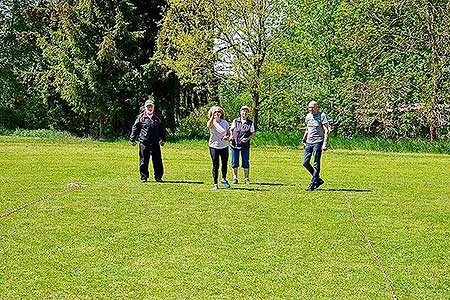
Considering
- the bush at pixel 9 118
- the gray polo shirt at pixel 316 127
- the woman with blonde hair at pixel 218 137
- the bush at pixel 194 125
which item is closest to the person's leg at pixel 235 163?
the woman with blonde hair at pixel 218 137

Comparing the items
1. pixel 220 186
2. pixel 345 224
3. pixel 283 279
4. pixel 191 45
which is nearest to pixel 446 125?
pixel 191 45

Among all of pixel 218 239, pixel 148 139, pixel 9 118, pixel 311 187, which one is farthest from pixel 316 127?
pixel 9 118

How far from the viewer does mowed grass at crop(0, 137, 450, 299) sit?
689cm

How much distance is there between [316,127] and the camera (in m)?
14.8

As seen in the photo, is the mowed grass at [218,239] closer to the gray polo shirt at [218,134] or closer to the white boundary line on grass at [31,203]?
the white boundary line on grass at [31,203]

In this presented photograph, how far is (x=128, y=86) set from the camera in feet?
125

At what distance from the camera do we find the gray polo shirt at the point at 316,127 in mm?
14758

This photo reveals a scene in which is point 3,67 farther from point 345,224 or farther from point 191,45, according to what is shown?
point 345,224

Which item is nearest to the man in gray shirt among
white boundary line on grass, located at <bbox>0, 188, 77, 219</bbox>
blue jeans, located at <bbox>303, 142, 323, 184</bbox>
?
blue jeans, located at <bbox>303, 142, 323, 184</bbox>

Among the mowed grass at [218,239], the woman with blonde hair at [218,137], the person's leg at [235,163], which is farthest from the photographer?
the person's leg at [235,163]

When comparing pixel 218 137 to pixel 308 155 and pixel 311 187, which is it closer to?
pixel 308 155

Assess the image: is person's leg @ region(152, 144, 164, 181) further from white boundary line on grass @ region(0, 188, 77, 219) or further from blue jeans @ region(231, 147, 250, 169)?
white boundary line on grass @ region(0, 188, 77, 219)

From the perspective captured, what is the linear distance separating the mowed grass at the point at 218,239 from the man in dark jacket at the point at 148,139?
0.46m

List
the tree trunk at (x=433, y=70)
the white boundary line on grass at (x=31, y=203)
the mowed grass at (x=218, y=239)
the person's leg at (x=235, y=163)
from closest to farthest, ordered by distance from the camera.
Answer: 1. the mowed grass at (x=218, y=239)
2. the white boundary line on grass at (x=31, y=203)
3. the person's leg at (x=235, y=163)
4. the tree trunk at (x=433, y=70)
